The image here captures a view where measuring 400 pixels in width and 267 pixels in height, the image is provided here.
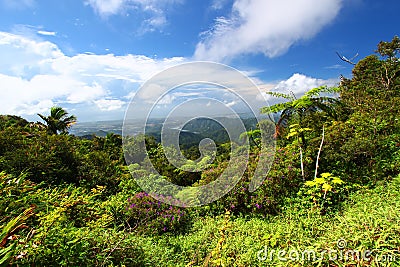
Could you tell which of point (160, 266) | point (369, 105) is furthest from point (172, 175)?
point (369, 105)

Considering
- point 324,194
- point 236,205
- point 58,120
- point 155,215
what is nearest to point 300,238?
point 324,194

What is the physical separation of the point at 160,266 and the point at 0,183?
220cm

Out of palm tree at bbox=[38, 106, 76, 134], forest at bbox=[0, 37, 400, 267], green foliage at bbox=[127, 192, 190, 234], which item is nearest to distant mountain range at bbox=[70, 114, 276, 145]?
forest at bbox=[0, 37, 400, 267]

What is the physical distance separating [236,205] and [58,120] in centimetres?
1281

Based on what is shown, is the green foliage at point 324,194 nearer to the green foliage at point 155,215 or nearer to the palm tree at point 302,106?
the palm tree at point 302,106

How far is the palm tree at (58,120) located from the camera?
13546 millimetres

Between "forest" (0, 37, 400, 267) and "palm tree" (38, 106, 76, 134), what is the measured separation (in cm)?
714

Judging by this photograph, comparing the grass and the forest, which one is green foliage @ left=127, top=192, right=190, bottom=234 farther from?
the grass

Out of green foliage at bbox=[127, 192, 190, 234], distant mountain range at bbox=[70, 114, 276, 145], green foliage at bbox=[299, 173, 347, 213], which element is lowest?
green foliage at bbox=[127, 192, 190, 234]

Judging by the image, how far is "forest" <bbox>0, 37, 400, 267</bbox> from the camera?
2.36 meters

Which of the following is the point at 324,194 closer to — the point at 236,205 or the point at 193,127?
the point at 236,205

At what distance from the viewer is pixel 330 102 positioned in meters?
5.62

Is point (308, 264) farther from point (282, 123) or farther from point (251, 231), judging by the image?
point (282, 123)

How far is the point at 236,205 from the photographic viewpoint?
4.96 m
